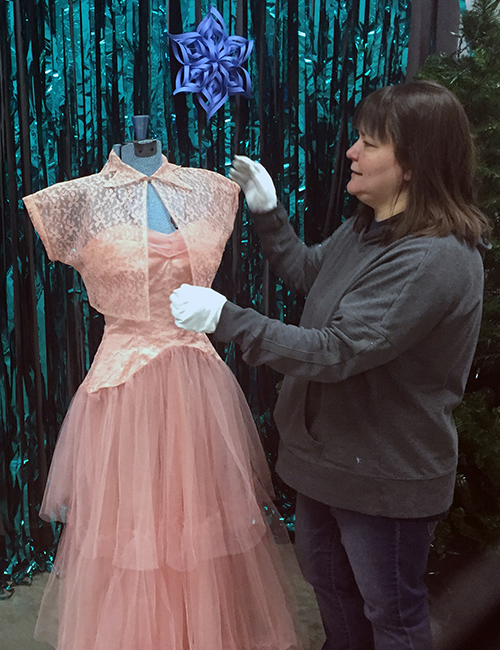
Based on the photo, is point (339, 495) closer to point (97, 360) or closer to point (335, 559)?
point (335, 559)

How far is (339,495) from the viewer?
123 cm

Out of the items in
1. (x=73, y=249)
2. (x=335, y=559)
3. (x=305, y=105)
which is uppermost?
(x=305, y=105)

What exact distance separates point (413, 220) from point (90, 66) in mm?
1190

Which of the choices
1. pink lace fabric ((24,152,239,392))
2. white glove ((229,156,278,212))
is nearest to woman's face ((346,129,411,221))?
white glove ((229,156,278,212))

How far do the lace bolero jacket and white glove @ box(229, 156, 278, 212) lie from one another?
17 cm

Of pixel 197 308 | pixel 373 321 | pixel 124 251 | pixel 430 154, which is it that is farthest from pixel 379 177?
pixel 124 251

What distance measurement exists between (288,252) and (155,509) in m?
0.70

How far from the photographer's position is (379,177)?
1.17m

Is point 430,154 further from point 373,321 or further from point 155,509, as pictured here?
point 155,509

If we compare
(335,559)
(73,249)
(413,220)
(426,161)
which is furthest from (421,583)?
(73,249)

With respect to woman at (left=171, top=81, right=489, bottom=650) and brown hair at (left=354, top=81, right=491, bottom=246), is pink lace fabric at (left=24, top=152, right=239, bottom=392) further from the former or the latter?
brown hair at (left=354, top=81, right=491, bottom=246)

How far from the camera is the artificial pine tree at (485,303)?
1.70 m

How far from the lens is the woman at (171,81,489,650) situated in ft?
3.60

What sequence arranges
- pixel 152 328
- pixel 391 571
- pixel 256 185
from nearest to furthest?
pixel 391 571, pixel 152 328, pixel 256 185
